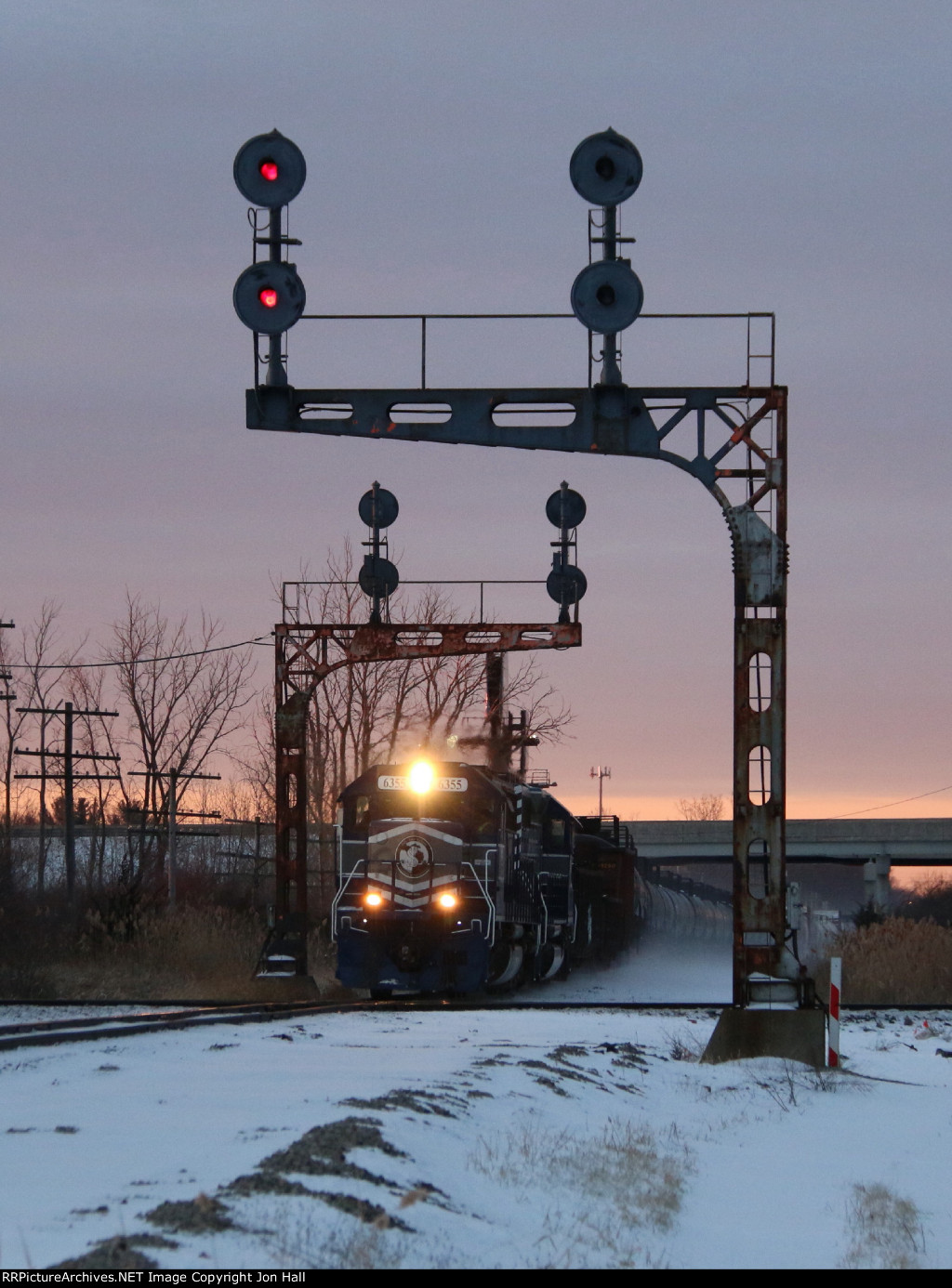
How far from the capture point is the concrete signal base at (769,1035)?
14.0 metres

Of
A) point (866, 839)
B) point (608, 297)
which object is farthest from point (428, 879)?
point (866, 839)

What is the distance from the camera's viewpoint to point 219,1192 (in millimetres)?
6156

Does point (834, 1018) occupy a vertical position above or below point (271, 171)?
below

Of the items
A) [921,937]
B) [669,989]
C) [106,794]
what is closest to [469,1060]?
[921,937]

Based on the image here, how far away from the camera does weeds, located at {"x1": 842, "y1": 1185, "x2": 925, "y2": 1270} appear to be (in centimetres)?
715

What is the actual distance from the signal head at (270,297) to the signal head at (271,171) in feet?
4.19

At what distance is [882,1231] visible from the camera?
7781mm

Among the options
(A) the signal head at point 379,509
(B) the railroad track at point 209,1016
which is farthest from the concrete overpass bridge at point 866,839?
(B) the railroad track at point 209,1016

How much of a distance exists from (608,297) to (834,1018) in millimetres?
7400

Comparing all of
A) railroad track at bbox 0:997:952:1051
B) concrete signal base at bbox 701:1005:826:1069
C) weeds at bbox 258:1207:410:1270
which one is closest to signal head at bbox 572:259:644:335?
concrete signal base at bbox 701:1005:826:1069

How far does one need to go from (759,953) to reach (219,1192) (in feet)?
29.7

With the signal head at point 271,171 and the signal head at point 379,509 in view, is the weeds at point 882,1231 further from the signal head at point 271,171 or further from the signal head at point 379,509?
the signal head at point 379,509

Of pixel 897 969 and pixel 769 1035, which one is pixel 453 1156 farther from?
pixel 897 969
